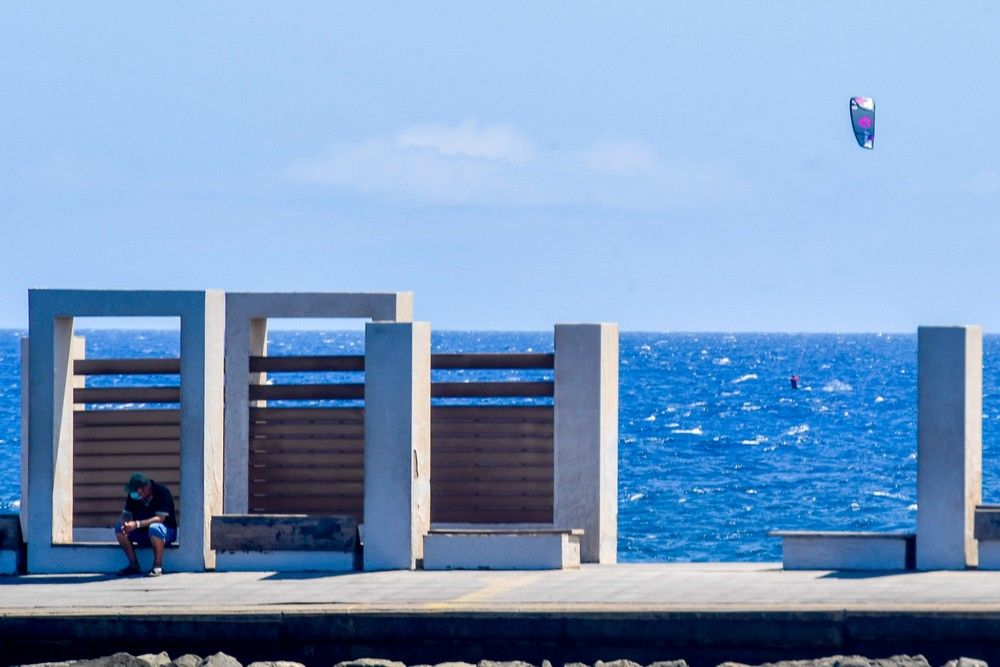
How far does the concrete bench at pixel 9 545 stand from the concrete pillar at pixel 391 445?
3269mm

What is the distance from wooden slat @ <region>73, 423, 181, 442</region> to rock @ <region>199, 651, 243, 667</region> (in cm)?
506

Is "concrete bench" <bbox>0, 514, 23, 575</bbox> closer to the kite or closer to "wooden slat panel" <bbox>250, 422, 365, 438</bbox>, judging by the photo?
"wooden slat panel" <bbox>250, 422, 365, 438</bbox>

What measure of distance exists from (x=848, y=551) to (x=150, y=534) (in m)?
6.30

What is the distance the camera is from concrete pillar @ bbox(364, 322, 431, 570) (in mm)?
18250

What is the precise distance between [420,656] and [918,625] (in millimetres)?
3764

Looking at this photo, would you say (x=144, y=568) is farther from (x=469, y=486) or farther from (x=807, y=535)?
(x=807, y=535)

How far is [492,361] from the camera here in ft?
Result: 66.3

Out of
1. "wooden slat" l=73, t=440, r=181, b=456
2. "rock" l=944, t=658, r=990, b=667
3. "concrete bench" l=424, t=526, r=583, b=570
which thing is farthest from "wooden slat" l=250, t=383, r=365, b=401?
"rock" l=944, t=658, r=990, b=667

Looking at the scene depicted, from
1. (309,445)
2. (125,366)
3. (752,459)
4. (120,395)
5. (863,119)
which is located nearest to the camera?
(309,445)

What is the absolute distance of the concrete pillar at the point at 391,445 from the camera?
1825cm

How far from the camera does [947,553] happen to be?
1745 centimetres

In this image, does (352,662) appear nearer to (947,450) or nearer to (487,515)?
(487,515)

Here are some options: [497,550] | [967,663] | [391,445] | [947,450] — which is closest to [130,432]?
[391,445]

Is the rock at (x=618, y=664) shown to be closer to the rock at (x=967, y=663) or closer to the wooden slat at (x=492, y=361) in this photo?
the rock at (x=967, y=663)
